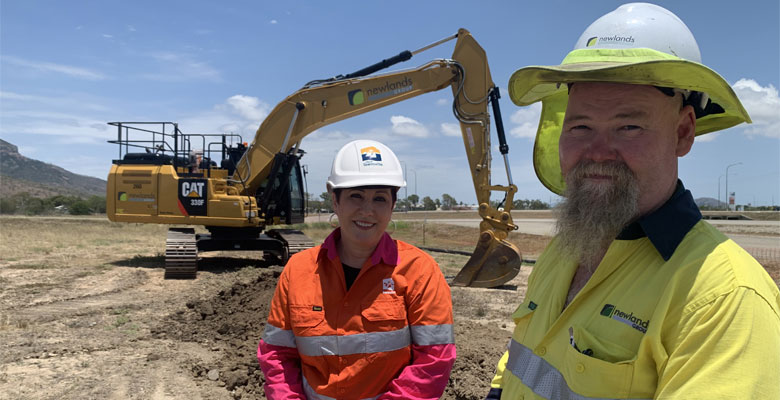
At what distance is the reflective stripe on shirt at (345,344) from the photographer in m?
2.40

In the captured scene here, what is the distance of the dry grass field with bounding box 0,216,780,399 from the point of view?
5.10 metres

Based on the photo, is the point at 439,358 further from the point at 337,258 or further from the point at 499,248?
the point at 499,248

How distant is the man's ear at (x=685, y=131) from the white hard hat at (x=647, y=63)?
0.07 meters

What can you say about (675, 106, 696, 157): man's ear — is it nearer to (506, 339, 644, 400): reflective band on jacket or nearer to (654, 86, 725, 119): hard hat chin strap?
(654, 86, 725, 119): hard hat chin strap

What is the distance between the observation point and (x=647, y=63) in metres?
1.37

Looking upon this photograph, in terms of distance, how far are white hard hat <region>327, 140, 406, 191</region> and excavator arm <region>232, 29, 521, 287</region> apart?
704 cm

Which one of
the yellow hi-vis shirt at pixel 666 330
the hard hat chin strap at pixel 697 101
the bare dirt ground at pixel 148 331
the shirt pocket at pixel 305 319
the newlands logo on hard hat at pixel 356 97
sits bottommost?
the bare dirt ground at pixel 148 331

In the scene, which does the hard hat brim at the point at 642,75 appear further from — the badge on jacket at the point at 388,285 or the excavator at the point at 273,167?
the excavator at the point at 273,167

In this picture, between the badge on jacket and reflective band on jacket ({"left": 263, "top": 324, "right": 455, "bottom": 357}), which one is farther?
the badge on jacket

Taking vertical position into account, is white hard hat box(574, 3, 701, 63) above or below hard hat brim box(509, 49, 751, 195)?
above

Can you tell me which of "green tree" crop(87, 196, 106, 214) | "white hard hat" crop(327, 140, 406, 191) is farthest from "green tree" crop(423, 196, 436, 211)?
"white hard hat" crop(327, 140, 406, 191)

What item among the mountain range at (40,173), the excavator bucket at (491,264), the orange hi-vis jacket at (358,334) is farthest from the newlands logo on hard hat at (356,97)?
the mountain range at (40,173)

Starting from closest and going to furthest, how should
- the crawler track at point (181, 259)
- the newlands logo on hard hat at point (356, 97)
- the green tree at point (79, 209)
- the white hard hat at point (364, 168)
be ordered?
the white hard hat at point (364, 168), the crawler track at point (181, 259), the newlands logo on hard hat at point (356, 97), the green tree at point (79, 209)

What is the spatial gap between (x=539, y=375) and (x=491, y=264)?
27.3ft
